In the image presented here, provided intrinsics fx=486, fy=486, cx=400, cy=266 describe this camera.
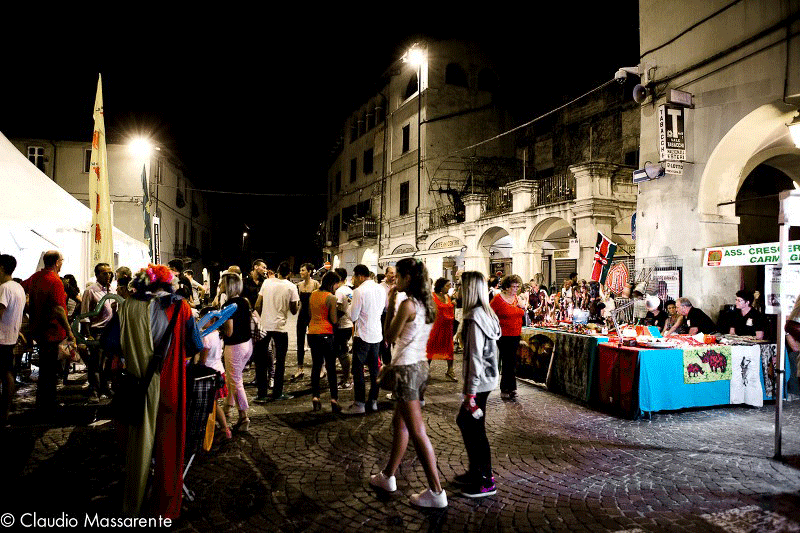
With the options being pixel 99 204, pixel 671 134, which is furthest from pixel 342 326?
pixel 671 134

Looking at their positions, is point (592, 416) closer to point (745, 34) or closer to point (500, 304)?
point (500, 304)

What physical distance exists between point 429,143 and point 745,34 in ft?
58.7

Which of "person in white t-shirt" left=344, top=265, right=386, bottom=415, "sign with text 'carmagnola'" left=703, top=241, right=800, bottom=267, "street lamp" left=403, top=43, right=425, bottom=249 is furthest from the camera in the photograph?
"street lamp" left=403, top=43, right=425, bottom=249

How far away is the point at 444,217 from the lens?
24.1 m


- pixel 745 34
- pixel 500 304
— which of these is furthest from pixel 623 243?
pixel 500 304

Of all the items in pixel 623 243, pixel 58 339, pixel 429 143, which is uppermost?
pixel 429 143

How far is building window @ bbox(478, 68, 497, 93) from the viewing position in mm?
27938

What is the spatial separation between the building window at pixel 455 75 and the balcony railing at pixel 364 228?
993cm

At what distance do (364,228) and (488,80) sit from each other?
11674 mm

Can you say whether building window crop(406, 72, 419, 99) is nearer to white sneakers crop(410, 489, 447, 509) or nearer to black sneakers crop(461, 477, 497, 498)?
black sneakers crop(461, 477, 497, 498)

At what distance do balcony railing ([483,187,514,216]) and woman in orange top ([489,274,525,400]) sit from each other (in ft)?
39.7

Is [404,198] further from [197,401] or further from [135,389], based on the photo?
[135,389]

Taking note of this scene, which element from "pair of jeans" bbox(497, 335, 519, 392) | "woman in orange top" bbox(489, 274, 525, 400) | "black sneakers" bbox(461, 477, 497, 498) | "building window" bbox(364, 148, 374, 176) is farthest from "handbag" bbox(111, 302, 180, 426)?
"building window" bbox(364, 148, 374, 176)

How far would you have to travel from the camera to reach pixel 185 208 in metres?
42.1
